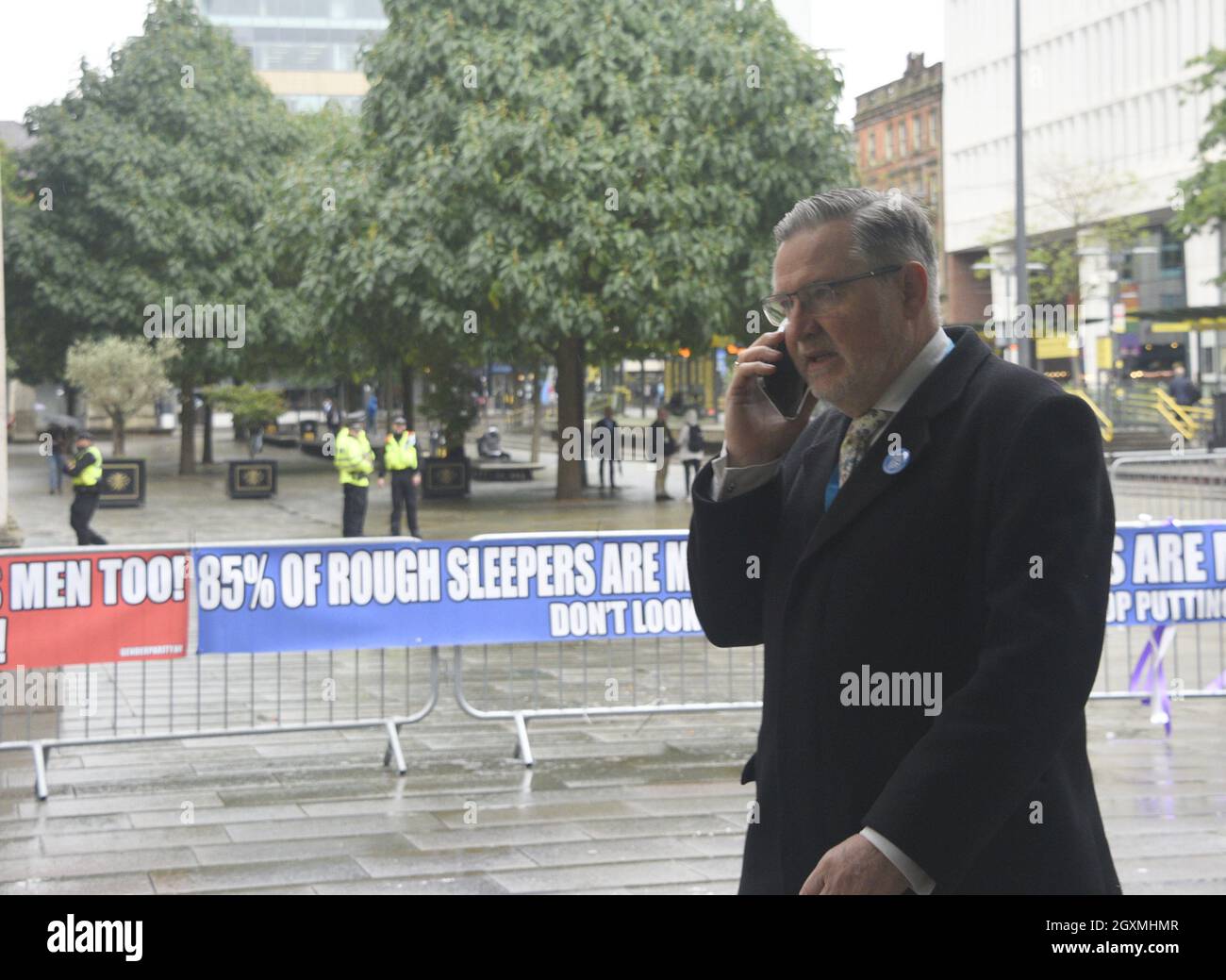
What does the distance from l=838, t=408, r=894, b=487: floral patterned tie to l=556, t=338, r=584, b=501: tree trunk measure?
24836mm

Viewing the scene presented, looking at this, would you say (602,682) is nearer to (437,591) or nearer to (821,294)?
(437,591)

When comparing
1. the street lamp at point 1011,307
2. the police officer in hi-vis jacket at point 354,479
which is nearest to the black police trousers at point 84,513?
the police officer in hi-vis jacket at point 354,479

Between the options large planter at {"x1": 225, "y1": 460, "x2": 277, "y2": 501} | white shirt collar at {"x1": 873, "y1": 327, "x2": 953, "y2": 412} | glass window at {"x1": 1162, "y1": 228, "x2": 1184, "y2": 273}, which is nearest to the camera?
white shirt collar at {"x1": 873, "y1": 327, "x2": 953, "y2": 412}

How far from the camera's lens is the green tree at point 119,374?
38.2 meters

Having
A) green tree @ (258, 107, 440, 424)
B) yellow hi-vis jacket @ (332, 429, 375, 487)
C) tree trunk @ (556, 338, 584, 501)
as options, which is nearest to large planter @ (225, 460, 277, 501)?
green tree @ (258, 107, 440, 424)

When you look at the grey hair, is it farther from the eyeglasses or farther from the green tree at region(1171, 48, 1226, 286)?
the green tree at region(1171, 48, 1226, 286)

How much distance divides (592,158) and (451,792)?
18.5m

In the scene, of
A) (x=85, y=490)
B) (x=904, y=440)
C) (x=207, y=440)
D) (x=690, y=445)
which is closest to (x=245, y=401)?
(x=207, y=440)

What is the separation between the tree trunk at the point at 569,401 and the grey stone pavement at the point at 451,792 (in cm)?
1580

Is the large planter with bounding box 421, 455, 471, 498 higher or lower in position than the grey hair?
lower

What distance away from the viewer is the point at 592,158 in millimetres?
25203

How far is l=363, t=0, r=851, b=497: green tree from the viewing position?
2506cm

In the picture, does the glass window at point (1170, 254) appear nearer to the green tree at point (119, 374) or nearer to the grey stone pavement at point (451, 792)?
the green tree at point (119, 374)
